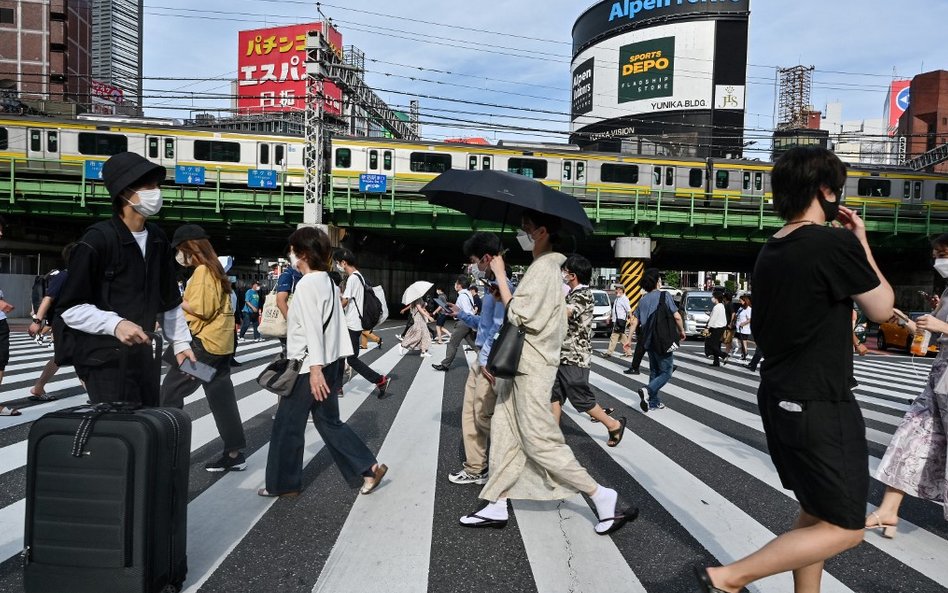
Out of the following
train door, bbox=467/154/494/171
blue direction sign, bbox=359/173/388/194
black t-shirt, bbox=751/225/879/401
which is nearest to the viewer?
black t-shirt, bbox=751/225/879/401

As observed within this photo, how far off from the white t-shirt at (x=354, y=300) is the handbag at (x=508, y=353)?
364 cm

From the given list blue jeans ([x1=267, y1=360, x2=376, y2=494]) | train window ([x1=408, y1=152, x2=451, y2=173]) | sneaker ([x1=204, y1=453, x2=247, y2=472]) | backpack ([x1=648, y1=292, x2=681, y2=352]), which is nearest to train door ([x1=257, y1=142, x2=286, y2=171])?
train window ([x1=408, y1=152, x2=451, y2=173])

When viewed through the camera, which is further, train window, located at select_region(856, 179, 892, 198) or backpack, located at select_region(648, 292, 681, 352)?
train window, located at select_region(856, 179, 892, 198)

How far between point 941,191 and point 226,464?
1261 inches

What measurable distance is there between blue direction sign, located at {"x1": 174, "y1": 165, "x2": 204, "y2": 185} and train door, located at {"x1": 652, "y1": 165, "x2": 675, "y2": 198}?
58.0 ft

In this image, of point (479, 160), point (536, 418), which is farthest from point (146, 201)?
point (479, 160)

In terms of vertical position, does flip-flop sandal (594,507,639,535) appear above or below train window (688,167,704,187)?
below

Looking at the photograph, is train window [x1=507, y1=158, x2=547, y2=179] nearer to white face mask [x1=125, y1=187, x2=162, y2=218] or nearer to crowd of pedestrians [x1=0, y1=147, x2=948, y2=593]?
crowd of pedestrians [x1=0, y1=147, x2=948, y2=593]

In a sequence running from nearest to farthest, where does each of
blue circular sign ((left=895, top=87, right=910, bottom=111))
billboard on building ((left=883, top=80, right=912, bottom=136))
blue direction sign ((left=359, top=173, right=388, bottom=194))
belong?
blue direction sign ((left=359, top=173, right=388, bottom=194)), blue circular sign ((left=895, top=87, right=910, bottom=111)), billboard on building ((left=883, top=80, right=912, bottom=136))

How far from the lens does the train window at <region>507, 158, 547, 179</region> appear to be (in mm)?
23984

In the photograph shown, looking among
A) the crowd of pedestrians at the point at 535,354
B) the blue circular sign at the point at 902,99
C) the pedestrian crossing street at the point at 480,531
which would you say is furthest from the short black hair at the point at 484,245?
the blue circular sign at the point at 902,99

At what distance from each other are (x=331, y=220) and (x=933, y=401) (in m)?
23.0

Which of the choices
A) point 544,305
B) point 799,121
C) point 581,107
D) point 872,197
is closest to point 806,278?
point 544,305

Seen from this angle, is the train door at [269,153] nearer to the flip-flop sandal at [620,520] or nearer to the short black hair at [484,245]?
the short black hair at [484,245]
